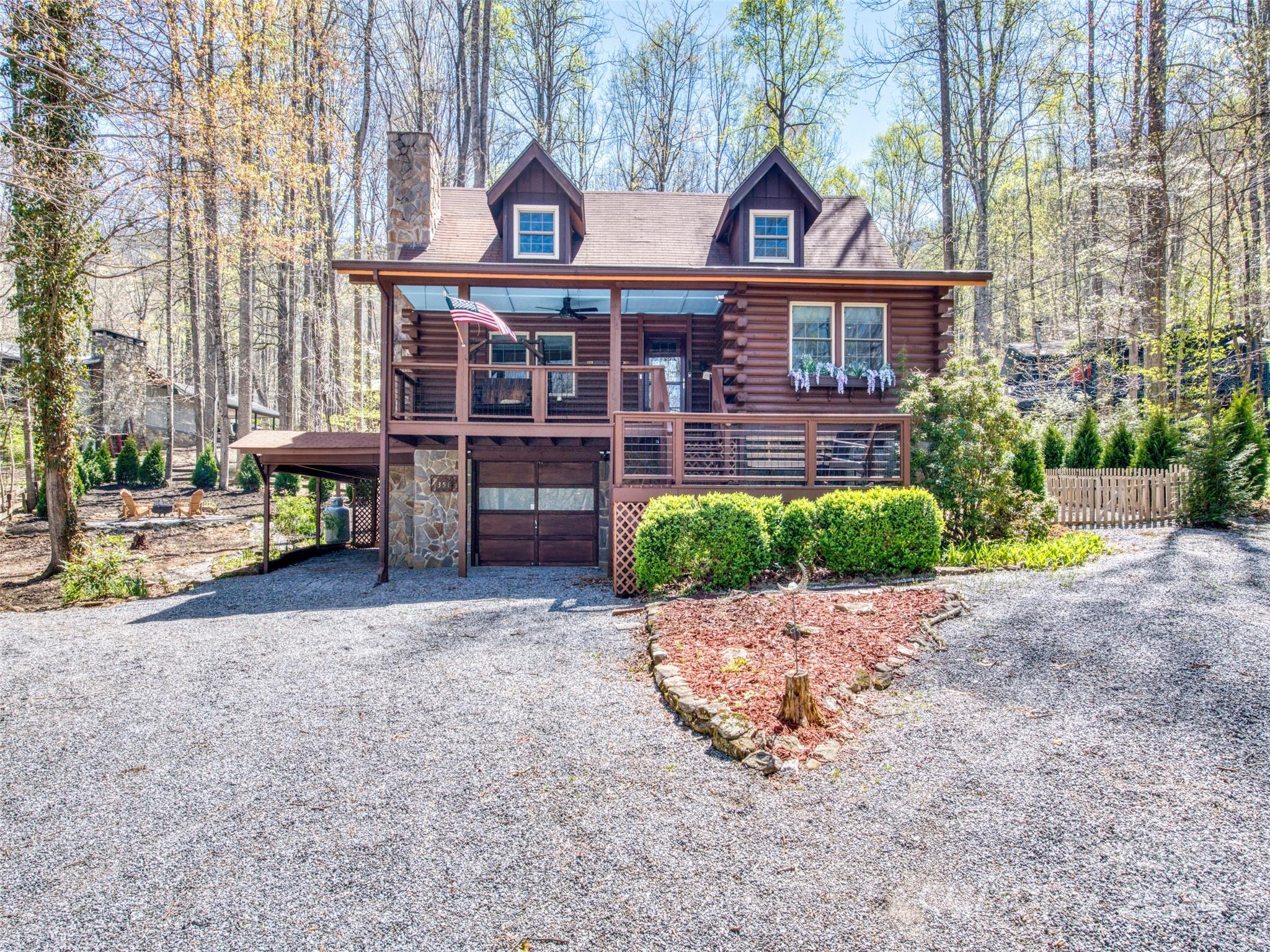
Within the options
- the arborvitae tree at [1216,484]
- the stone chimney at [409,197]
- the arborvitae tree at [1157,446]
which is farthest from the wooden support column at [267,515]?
the arborvitae tree at [1157,446]

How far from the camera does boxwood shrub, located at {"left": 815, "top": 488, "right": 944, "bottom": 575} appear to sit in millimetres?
8695

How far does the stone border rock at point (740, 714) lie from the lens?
4.07m

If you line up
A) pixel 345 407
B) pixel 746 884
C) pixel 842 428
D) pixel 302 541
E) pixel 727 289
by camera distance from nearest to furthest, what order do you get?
pixel 746 884, pixel 842 428, pixel 727 289, pixel 302 541, pixel 345 407

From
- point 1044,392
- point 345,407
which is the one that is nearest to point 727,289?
point 1044,392

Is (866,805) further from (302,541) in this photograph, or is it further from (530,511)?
(302,541)

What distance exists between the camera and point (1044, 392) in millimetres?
19906

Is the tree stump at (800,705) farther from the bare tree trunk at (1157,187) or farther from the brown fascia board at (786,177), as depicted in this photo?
the bare tree trunk at (1157,187)

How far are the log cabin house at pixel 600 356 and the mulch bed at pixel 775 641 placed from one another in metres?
2.75

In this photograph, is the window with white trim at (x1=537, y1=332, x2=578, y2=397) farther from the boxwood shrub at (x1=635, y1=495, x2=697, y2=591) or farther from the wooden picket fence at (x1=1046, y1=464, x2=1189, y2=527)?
the wooden picket fence at (x1=1046, y1=464, x2=1189, y2=527)

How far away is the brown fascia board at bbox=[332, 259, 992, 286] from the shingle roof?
1397 mm

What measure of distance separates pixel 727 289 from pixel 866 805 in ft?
32.5

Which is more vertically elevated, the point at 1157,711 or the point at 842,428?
the point at 842,428

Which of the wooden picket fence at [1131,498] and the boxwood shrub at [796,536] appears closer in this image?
the boxwood shrub at [796,536]

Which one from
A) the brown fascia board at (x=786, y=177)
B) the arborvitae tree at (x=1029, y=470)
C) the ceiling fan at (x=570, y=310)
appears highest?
the brown fascia board at (x=786, y=177)
